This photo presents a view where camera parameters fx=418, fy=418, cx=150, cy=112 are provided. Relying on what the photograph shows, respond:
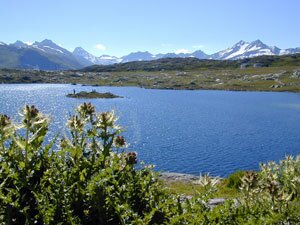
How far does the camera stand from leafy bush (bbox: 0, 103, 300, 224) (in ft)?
15.5

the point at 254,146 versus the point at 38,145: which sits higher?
the point at 38,145

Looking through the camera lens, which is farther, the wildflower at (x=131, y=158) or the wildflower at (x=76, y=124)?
the wildflower at (x=131, y=158)

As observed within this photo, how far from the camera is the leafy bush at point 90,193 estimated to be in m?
4.74

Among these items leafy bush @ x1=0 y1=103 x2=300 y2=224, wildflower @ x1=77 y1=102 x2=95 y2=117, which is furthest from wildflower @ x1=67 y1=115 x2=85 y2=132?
wildflower @ x1=77 y1=102 x2=95 y2=117


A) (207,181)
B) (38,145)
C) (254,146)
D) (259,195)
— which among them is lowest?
(254,146)

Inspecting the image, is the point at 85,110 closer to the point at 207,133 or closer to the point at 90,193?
the point at 90,193

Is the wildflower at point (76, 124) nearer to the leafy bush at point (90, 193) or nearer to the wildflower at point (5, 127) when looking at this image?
the leafy bush at point (90, 193)

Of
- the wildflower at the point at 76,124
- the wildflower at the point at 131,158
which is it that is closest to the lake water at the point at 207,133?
the wildflower at the point at 76,124

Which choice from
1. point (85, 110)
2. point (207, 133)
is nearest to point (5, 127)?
point (85, 110)

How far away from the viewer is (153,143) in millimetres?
64625

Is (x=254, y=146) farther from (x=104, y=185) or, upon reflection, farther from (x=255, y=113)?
(x=104, y=185)

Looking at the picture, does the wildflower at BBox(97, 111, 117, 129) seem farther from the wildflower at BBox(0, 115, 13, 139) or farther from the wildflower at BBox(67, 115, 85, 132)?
the wildflower at BBox(0, 115, 13, 139)

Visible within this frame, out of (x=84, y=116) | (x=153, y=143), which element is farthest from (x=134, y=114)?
(x=84, y=116)

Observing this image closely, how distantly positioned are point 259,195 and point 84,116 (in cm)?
286
